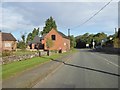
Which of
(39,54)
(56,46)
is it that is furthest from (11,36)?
(39,54)

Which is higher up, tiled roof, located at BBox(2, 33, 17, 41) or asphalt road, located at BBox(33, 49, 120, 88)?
tiled roof, located at BBox(2, 33, 17, 41)

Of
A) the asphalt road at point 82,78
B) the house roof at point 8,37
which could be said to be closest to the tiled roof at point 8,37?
the house roof at point 8,37

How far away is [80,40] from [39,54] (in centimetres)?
11898

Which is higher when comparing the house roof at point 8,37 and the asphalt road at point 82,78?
the house roof at point 8,37

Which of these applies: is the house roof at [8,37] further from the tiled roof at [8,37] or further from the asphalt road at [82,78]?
the asphalt road at [82,78]

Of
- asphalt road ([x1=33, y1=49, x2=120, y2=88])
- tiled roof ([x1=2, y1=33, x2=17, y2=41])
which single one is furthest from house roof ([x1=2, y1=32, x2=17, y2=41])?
asphalt road ([x1=33, y1=49, x2=120, y2=88])

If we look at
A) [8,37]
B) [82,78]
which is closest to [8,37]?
[8,37]

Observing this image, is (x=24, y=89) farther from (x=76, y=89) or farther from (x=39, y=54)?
(x=39, y=54)

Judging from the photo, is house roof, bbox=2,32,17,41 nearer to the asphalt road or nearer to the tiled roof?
the tiled roof

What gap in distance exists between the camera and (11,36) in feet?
278

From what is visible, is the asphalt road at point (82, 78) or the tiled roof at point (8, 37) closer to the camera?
the asphalt road at point (82, 78)

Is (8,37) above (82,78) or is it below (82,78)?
above

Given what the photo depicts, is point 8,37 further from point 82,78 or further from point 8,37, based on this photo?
point 82,78

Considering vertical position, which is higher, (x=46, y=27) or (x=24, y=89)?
(x=46, y=27)
